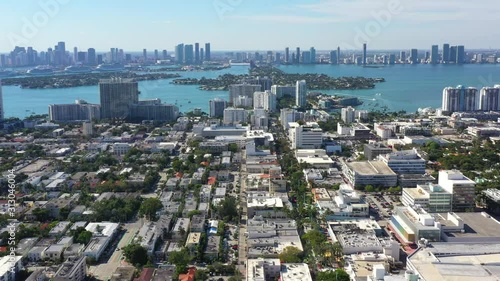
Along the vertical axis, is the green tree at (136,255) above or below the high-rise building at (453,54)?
below

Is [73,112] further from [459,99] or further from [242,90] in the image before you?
[459,99]

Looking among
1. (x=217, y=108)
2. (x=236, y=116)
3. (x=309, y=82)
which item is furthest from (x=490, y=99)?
(x=309, y=82)

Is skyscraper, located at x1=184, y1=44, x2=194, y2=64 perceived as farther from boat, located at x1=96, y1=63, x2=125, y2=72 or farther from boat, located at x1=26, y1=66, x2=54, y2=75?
boat, located at x1=26, y1=66, x2=54, y2=75

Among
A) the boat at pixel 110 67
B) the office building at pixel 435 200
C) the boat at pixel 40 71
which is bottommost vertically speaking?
the office building at pixel 435 200

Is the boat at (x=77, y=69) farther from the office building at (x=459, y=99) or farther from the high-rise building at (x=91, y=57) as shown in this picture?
the office building at (x=459, y=99)

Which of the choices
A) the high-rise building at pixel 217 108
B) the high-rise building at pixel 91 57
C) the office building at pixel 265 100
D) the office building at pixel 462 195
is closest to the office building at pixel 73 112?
the high-rise building at pixel 217 108

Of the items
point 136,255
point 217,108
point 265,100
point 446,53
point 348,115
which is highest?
point 446,53
